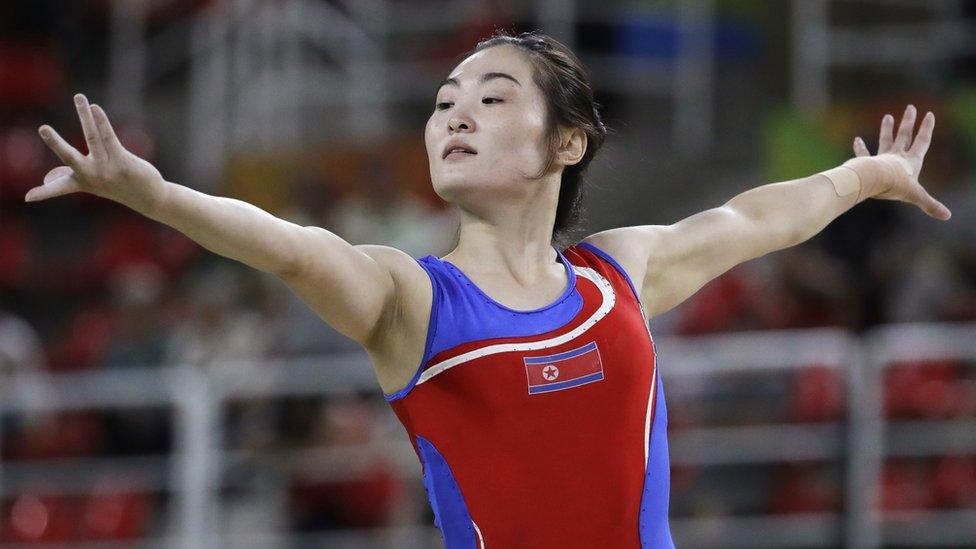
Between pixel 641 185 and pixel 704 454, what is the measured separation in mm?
3119

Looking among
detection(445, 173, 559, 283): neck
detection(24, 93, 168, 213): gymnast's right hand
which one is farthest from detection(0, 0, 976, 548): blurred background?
detection(24, 93, 168, 213): gymnast's right hand

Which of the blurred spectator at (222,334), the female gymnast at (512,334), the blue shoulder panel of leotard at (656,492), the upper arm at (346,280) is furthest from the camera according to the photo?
the blurred spectator at (222,334)

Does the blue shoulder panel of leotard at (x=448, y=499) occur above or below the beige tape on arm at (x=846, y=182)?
below

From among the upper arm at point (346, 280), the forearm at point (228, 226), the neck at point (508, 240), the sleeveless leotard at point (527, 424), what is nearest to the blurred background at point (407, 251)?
the neck at point (508, 240)

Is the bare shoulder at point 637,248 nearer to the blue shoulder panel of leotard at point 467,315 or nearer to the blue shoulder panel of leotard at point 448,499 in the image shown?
the blue shoulder panel of leotard at point 467,315

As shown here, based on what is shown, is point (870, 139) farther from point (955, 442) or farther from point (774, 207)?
point (774, 207)

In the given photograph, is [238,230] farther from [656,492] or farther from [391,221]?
[391,221]

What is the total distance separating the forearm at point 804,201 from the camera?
363 cm

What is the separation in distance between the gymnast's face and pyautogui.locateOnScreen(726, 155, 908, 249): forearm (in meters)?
0.63

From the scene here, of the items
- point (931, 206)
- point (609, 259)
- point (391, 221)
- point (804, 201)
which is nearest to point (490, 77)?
point (609, 259)

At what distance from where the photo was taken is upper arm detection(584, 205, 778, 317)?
354 centimetres

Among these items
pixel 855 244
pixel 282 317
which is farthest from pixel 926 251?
pixel 282 317

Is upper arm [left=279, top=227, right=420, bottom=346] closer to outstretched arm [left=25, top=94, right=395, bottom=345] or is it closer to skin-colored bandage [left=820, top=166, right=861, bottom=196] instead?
outstretched arm [left=25, top=94, right=395, bottom=345]

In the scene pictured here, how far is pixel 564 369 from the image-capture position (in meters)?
3.10
